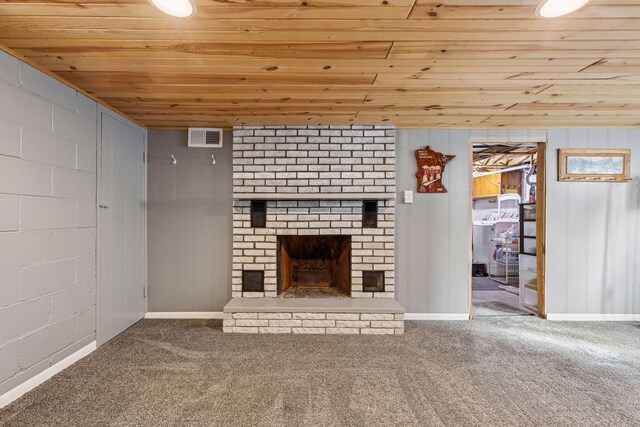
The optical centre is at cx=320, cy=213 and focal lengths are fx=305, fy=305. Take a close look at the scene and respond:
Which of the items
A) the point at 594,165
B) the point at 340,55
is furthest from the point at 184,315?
the point at 594,165

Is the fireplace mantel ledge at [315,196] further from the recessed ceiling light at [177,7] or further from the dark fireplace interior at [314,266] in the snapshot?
the recessed ceiling light at [177,7]

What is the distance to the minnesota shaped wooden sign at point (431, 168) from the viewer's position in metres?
3.31

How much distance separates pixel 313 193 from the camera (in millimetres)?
3166

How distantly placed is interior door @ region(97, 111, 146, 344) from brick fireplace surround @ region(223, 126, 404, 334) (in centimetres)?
100

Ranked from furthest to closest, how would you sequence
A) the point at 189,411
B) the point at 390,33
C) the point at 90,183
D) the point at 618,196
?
the point at 618,196 < the point at 90,183 < the point at 189,411 < the point at 390,33

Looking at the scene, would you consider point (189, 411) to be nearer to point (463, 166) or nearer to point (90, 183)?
point (90, 183)

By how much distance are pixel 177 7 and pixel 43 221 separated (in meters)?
1.67

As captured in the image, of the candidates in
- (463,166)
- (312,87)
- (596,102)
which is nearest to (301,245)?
(312,87)

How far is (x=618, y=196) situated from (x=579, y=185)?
434 mm

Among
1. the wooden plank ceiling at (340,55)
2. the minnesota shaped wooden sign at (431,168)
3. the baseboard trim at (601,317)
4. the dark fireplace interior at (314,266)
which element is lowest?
the baseboard trim at (601,317)

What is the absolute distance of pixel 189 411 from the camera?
175cm

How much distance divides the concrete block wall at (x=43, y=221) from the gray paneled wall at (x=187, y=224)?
0.82 m

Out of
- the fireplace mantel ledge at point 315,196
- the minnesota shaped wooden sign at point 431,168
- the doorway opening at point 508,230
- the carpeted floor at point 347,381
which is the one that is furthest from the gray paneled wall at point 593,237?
the fireplace mantel ledge at point 315,196

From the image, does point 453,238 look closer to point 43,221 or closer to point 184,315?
point 184,315
